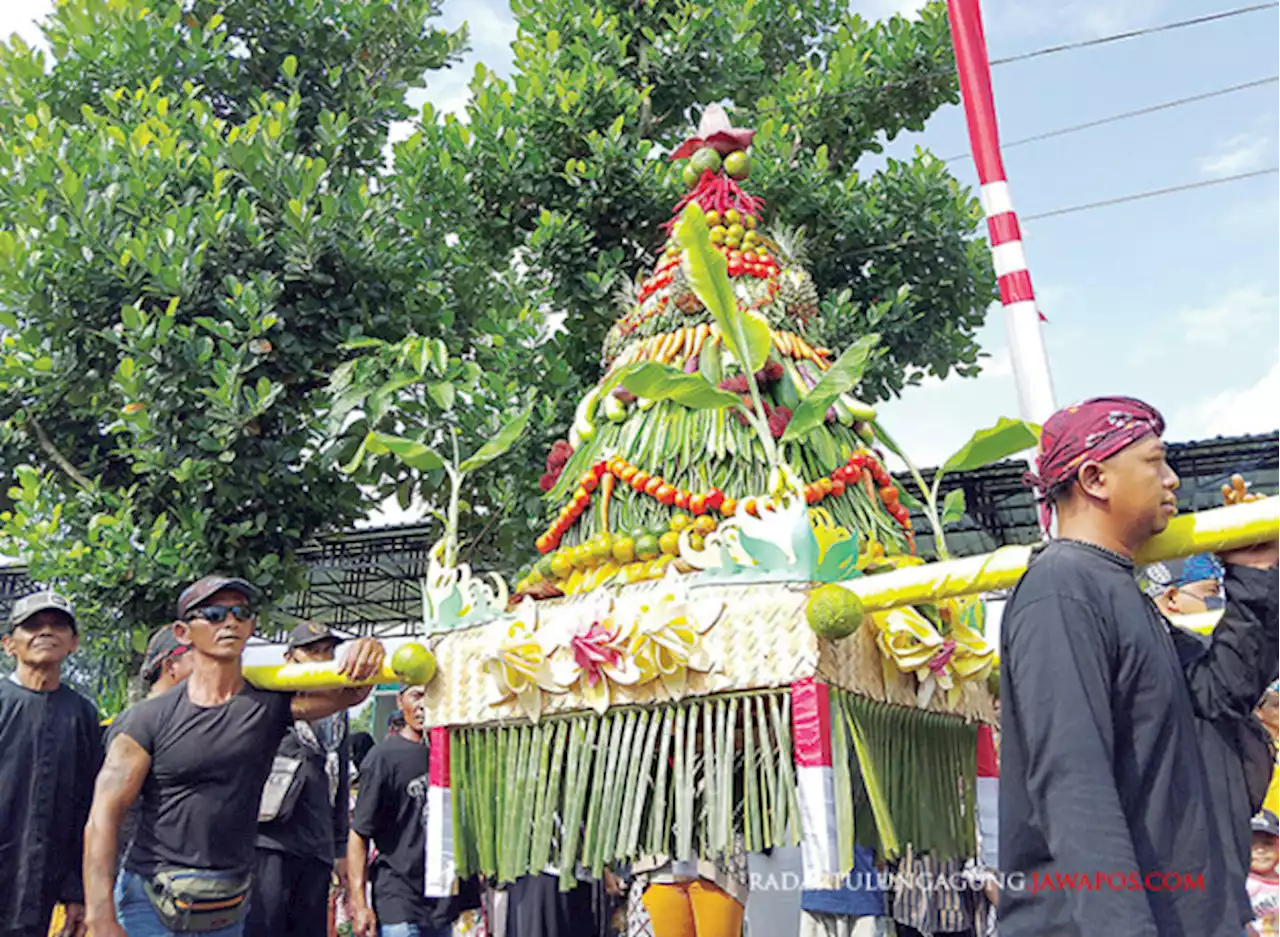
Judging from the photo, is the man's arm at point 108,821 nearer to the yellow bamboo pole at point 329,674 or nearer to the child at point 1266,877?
the yellow bamboo pole at point 329,674

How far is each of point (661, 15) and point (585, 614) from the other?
5098 millimetres

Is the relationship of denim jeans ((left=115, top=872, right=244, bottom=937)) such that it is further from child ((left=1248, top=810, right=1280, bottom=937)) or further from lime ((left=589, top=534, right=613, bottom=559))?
child ((left=1248, top=810, right=1280, bottom=937))

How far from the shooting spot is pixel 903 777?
285 cm

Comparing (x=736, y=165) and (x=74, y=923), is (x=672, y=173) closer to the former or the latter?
(x=736, y=165)

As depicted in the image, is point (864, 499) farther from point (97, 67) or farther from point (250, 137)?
point (97, 67)

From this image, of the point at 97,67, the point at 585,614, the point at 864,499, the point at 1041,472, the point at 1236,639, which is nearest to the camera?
the point at 1236,639

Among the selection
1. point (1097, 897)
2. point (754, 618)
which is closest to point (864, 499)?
point (754, 618)

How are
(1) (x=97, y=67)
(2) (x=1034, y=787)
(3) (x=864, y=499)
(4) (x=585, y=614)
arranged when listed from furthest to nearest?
1. (1) (x=97, y=67)
2. (3) (x=864, y=499)
3. (4) (x=585, y=614)
4. (2) (x=1034, y=787)

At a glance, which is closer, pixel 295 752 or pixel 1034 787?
pixel 1034 787

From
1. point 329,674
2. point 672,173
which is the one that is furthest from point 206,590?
point 672,173

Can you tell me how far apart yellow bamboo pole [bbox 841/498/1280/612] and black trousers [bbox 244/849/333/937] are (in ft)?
8.59

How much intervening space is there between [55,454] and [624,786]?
4.54 m

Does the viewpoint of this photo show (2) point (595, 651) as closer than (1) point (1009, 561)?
No

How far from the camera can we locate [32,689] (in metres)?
3.58
